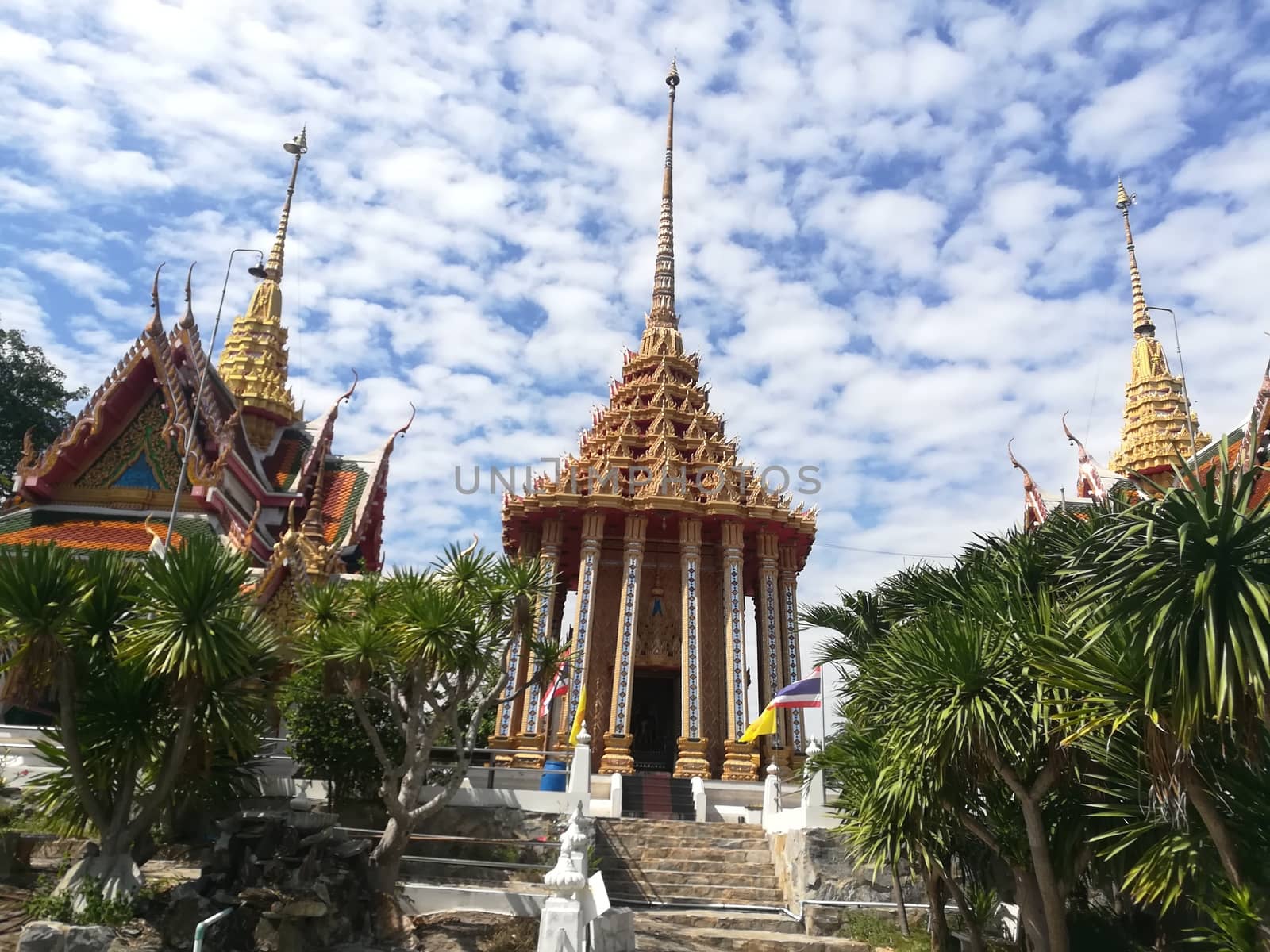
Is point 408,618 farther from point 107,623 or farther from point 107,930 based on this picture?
point 107,930

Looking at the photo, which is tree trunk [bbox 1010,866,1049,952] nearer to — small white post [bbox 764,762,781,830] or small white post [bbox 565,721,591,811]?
small white post [bbox 764,762,781,830]

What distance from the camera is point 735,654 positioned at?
69.0ft

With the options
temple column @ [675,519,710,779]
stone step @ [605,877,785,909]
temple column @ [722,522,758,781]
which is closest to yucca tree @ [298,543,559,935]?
stone step @ [605,877,785,909]

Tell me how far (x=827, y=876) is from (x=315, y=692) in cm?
721

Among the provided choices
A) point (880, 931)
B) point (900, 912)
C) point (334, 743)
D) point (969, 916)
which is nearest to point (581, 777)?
point (334, 743)

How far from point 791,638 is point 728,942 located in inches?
460

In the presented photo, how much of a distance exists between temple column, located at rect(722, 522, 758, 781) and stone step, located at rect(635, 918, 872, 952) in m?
8.37

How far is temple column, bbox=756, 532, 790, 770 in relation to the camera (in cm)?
2098

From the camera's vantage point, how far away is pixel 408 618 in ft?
35.4

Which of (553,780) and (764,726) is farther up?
(764,726)

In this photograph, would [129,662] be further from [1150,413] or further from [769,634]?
[1150,413]

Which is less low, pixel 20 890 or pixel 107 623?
pixel 107 623

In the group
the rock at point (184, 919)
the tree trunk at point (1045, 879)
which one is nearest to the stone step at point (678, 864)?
the rock at point (184, 919)

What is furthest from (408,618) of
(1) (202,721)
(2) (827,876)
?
(2) (827,876)
